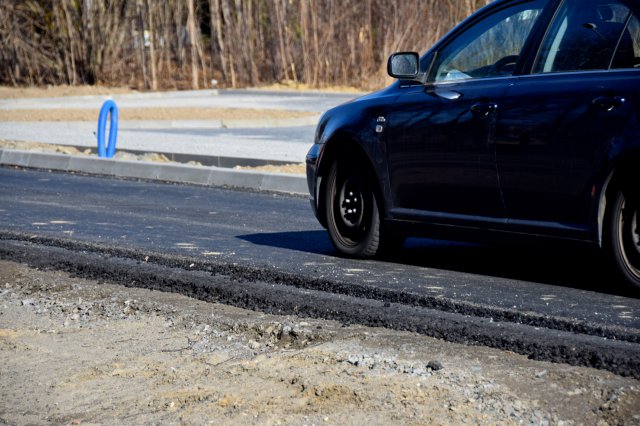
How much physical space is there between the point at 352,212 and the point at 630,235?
221 centimetres

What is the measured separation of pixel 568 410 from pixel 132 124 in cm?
1958

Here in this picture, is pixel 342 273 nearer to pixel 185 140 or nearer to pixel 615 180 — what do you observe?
pixel 615 180

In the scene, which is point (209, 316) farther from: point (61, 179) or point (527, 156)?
point (61, 179)

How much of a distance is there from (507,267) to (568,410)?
3391mm

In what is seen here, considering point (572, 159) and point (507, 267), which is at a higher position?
point (572, 159)

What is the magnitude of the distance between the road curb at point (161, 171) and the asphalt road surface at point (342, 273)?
7.14 ft

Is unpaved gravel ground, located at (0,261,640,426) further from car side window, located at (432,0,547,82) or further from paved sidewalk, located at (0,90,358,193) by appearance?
paved sidewalk, located at (0,90,358,193)

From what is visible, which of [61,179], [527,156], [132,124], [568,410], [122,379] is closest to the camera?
[568,410]

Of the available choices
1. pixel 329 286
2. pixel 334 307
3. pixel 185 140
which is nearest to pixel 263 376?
pixel 334 307

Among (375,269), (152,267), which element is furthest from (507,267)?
(152,267)

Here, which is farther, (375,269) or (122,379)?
(375,269)

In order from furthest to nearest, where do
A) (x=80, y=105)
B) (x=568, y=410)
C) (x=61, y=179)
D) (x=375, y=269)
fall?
(x=80, y=105) < (x=61, y=179) < (x=375, y=269) < (x=568, y=410)

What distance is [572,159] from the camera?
20.4 feet

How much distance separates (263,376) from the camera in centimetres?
476
